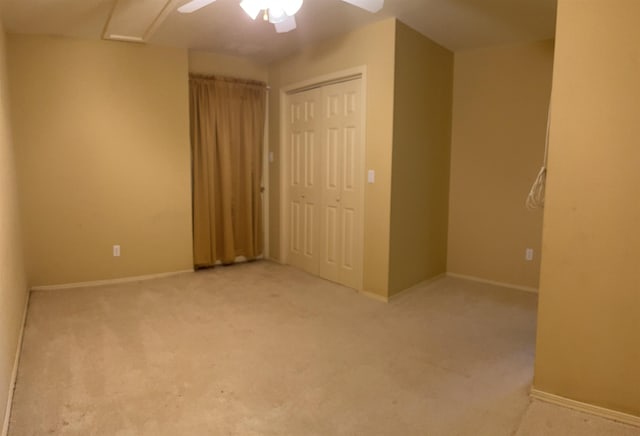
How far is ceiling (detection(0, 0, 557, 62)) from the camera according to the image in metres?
3.12

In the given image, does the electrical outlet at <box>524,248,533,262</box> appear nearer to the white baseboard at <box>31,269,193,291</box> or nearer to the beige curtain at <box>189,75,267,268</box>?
the beige curtain at <box>189,75,267,268</box>

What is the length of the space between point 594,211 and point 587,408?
994mm

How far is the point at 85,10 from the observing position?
324cm

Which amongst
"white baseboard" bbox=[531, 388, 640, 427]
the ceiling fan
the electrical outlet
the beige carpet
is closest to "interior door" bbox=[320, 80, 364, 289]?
the beige carpet

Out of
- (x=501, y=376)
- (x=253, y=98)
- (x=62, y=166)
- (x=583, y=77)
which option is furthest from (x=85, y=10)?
(x=501, y=376)

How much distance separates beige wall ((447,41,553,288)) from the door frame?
4.15 feet

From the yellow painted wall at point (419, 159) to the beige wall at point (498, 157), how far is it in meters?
0.14

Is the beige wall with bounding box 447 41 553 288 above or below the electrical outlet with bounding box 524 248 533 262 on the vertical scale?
above

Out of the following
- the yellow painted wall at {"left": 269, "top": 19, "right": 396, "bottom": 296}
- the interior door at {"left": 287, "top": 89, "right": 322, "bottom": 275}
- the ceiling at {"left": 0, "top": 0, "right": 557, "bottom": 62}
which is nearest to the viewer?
the ceiling at {"left": 0, "top": 0, "right": 557, "bottom": 62}

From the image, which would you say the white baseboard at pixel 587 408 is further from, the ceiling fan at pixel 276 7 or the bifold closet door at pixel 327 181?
the ceiling fan at pixel 276 7

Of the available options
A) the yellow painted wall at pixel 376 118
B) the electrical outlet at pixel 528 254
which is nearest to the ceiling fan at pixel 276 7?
the yellow painted wall at pixel 376 118

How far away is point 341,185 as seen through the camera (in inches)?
165

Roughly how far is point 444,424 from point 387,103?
2.52 meters

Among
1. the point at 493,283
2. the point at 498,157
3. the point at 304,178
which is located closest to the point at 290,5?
the point at 304,178
